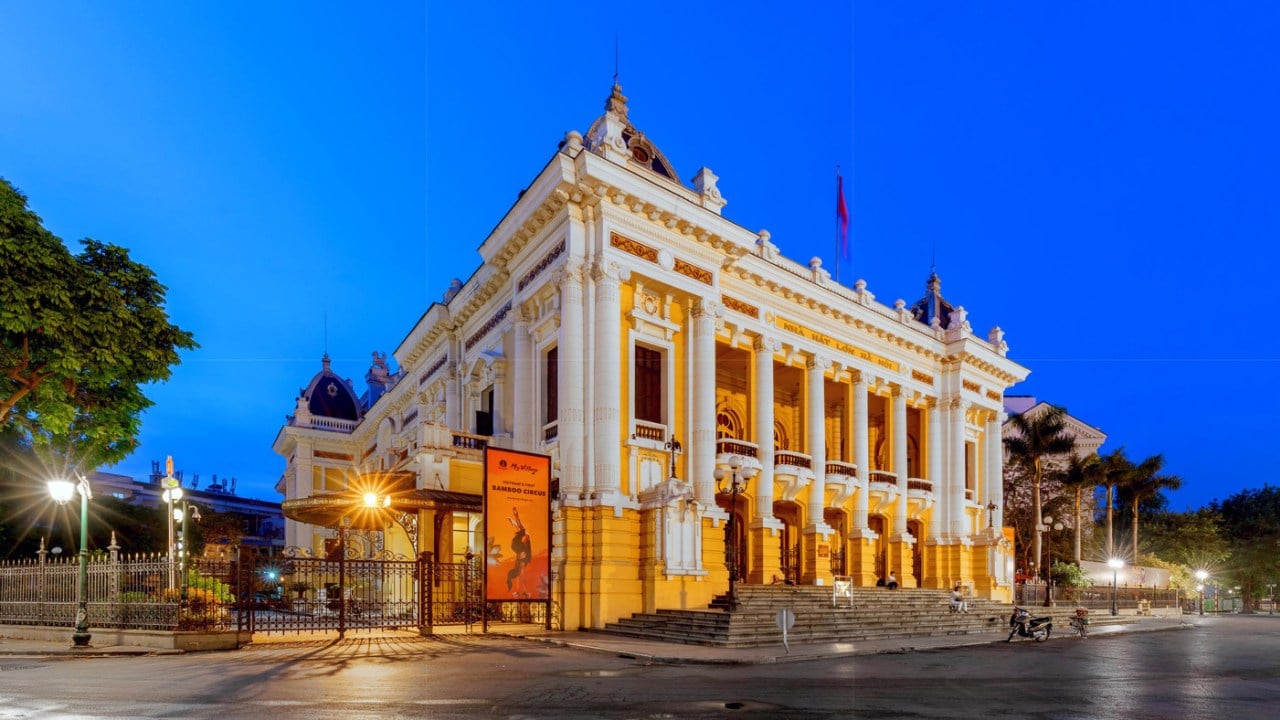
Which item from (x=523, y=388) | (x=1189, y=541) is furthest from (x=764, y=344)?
(x=1189, y=541)

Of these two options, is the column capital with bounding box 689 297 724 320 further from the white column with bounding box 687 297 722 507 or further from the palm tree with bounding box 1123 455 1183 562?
the palm tree with bounding box 1123 455 1183 562

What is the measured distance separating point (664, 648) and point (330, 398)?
4984 cm

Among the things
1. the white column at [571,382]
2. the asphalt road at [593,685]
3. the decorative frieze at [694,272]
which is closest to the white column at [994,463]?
the decorative frieze at [694,272]

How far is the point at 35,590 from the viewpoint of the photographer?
21.9 metres

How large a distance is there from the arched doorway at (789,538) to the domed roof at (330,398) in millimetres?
39386

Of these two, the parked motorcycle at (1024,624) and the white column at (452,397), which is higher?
the white column at (452,397)

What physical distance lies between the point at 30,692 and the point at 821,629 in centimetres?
1745

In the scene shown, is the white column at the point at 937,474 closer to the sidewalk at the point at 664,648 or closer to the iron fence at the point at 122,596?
the sidewalk at the point at 664,648

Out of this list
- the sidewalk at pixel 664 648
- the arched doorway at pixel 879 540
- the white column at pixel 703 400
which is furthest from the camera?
the arched doorway at pixel 879 540

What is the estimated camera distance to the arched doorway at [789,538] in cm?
3217

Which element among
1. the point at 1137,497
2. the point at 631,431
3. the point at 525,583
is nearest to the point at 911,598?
the point at 631,431

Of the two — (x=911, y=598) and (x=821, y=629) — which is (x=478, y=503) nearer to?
(x=821, y=629)

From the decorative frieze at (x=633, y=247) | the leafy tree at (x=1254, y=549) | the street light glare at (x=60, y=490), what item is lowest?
the leafy tree at (x=1254, y=549)

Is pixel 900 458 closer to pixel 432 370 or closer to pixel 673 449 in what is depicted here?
pixel 673 449
